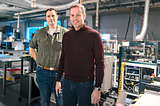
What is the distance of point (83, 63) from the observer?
110 cm

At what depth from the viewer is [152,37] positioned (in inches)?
272

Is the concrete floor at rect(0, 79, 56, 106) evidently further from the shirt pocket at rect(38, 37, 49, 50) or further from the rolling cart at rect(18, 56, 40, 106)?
the shirt pocket at rect(38, 37, 49, 50)

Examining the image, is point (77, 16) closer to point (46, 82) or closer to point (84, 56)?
point (84, 56)

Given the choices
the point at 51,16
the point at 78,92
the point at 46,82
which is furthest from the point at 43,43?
the point at 78,92

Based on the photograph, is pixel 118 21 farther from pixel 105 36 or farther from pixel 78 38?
pixel 78 38

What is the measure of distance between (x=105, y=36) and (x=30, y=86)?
5.78 metres

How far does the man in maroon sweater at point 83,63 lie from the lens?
1066 mm

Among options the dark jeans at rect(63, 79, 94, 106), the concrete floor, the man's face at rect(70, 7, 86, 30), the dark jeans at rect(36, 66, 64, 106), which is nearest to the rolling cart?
the concrete floor

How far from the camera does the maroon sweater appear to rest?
1.07 m

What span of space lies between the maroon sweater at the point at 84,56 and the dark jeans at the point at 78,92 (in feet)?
0.13

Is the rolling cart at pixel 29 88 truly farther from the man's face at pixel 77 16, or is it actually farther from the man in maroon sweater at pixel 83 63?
the man's face at pixel 77 16

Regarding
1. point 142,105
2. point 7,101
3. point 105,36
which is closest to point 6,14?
point 105,36

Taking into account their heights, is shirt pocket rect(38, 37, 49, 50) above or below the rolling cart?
above

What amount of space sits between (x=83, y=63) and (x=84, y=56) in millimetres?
59
